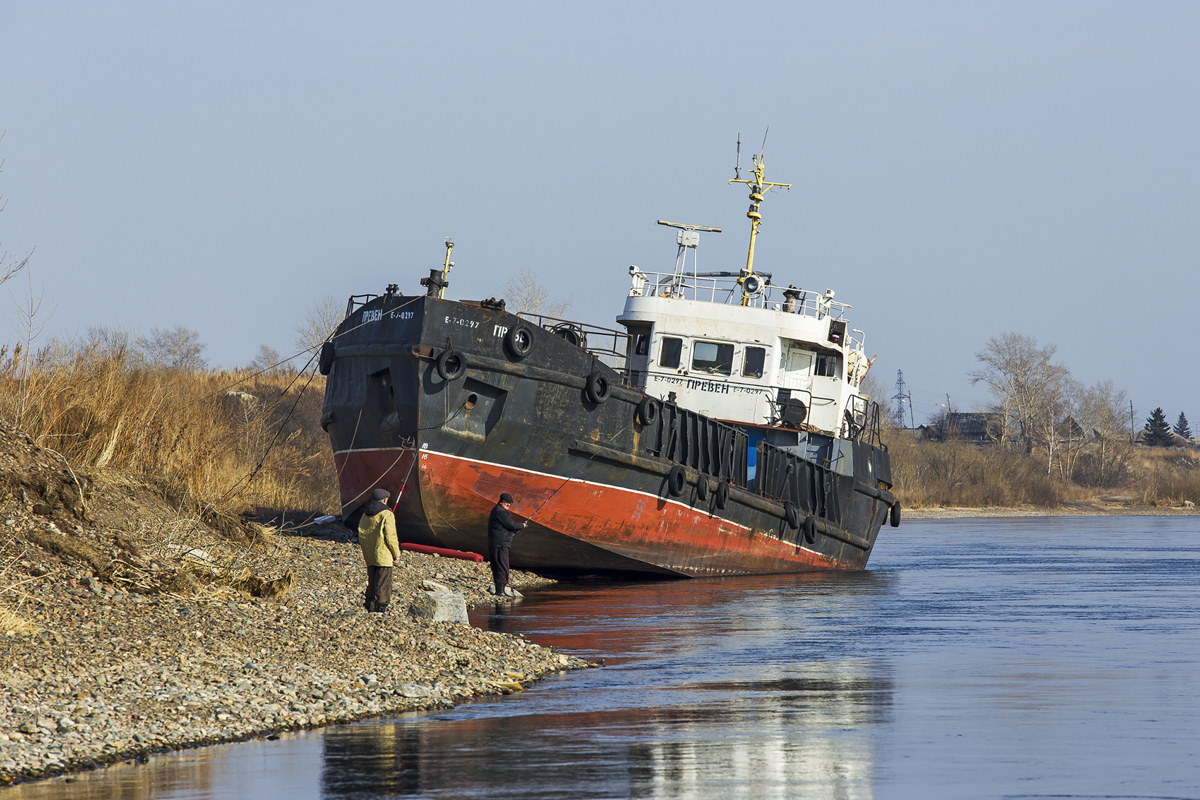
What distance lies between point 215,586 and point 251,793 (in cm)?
595

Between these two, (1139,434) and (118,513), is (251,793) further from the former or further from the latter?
(1139,434)

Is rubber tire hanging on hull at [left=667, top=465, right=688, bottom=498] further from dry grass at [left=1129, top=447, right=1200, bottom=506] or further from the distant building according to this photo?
the distant building

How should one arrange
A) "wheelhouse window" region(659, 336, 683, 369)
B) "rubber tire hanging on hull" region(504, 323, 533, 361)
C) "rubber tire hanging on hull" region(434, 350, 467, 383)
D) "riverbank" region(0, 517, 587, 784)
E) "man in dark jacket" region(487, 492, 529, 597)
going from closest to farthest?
"riverbank" region(0, 517, 587, 784)
"man in dark jacket" region(487, 492, 529, 597)
"rubber tire hanging on hull" region(434, 350, 467, 383)
"rubber tire hanging on hull" region(504, 323, 533, 361)
"wheelhouse window" region(659, 336, 683, 369)

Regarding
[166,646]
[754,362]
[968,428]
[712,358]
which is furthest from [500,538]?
[968,428]

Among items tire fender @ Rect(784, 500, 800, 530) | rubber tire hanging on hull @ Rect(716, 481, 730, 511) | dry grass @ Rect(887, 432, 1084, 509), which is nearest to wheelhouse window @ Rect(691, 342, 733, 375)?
rubber tire hanging on hull @ Rect(716, 481, 730, 511)

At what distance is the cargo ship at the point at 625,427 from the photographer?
17.6 m

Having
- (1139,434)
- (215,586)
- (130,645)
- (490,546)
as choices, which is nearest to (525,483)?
(490,546)

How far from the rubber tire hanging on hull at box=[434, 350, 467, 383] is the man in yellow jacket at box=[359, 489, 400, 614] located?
487 centimetres

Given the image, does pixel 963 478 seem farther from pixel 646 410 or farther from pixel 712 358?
pixel 646 410

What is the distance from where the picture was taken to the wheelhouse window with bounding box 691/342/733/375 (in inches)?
869

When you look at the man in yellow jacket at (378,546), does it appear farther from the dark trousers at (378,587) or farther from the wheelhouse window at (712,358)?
the wheelhouse window at (712,358)

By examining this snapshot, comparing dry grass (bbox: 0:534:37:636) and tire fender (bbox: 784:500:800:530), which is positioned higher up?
tire fender (bbox: 784:500:800:530)

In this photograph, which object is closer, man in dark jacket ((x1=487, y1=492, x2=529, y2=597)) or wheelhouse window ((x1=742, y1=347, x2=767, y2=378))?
man in dark jacket ((x1=487, y1=492, x2=529, y2=597))

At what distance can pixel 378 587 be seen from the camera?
12305 mm
